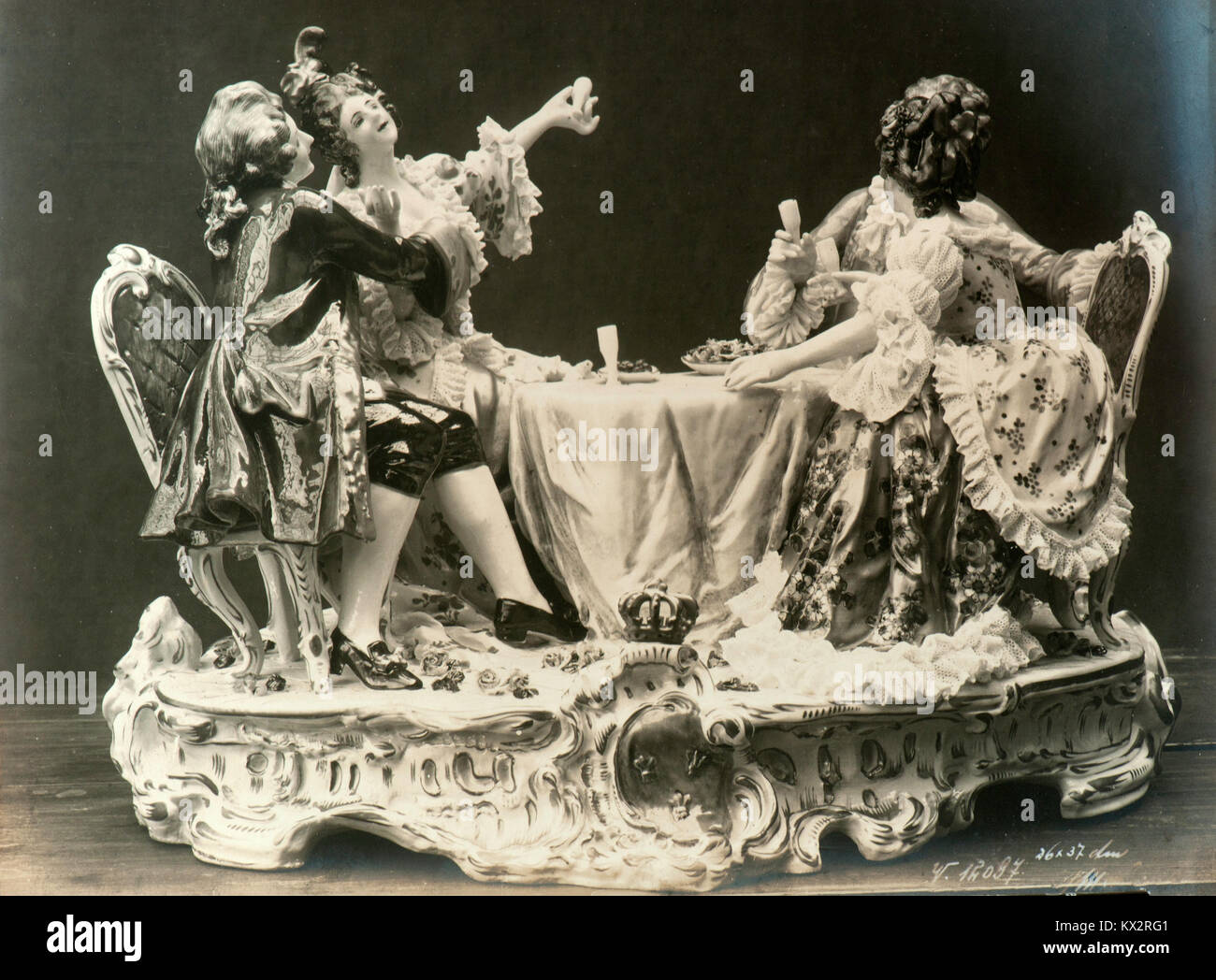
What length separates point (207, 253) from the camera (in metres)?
5.29

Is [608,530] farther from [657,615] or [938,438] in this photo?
[938,438]

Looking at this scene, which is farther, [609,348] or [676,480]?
[609,348]

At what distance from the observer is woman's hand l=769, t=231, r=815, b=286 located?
5254mm

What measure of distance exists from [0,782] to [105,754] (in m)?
0.37

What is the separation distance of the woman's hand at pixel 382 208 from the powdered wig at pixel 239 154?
0.93 feet

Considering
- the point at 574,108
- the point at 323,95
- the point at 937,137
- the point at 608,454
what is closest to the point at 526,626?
the point at 608,454

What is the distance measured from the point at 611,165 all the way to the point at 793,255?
2.44 ft

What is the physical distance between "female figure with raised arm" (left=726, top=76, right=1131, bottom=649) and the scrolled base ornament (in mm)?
355

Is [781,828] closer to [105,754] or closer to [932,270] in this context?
[932,270]

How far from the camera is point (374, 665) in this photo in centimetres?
502

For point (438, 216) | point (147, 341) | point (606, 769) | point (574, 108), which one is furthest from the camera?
point (574, 108)

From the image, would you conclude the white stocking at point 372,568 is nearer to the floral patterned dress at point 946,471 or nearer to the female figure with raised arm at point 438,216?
the female figure with raised arm at point 438,216

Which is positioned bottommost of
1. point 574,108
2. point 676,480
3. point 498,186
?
point 676,480
